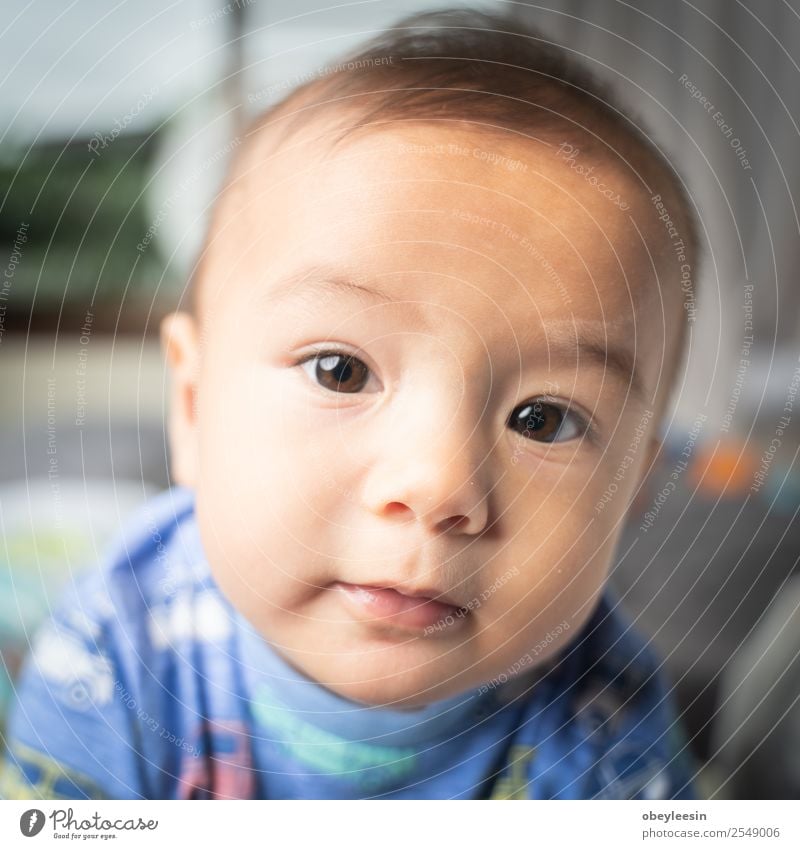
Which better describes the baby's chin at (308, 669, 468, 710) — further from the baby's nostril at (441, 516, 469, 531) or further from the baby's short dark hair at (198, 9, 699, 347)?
the baby's short dark hair at (198, 9, 699, 347)

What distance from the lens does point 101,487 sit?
0.45 meters

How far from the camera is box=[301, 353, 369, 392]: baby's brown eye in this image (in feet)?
1.36

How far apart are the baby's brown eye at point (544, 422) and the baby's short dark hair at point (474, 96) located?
4.2 inches

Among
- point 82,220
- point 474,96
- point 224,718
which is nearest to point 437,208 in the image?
point 474,96

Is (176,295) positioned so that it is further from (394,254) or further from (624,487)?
(624,487)

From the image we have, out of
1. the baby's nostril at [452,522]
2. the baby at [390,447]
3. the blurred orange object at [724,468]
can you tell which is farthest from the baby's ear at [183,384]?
→ the blurred orange object at [724,468]

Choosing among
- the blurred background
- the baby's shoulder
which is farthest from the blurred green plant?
the baby's shoulder

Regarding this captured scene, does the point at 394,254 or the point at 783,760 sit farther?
the point at 783,760

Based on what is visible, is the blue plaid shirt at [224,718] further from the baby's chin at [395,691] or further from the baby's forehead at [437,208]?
the baby's forehead at [437,208]

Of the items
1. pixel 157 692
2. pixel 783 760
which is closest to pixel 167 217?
pixel 157 692

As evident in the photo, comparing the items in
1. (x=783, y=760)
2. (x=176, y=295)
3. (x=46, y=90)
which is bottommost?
(x=783, y=760)

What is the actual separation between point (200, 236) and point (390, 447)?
0.45 ft

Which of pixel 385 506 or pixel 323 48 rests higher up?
pixel 323 48

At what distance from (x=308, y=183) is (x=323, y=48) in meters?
0.07
